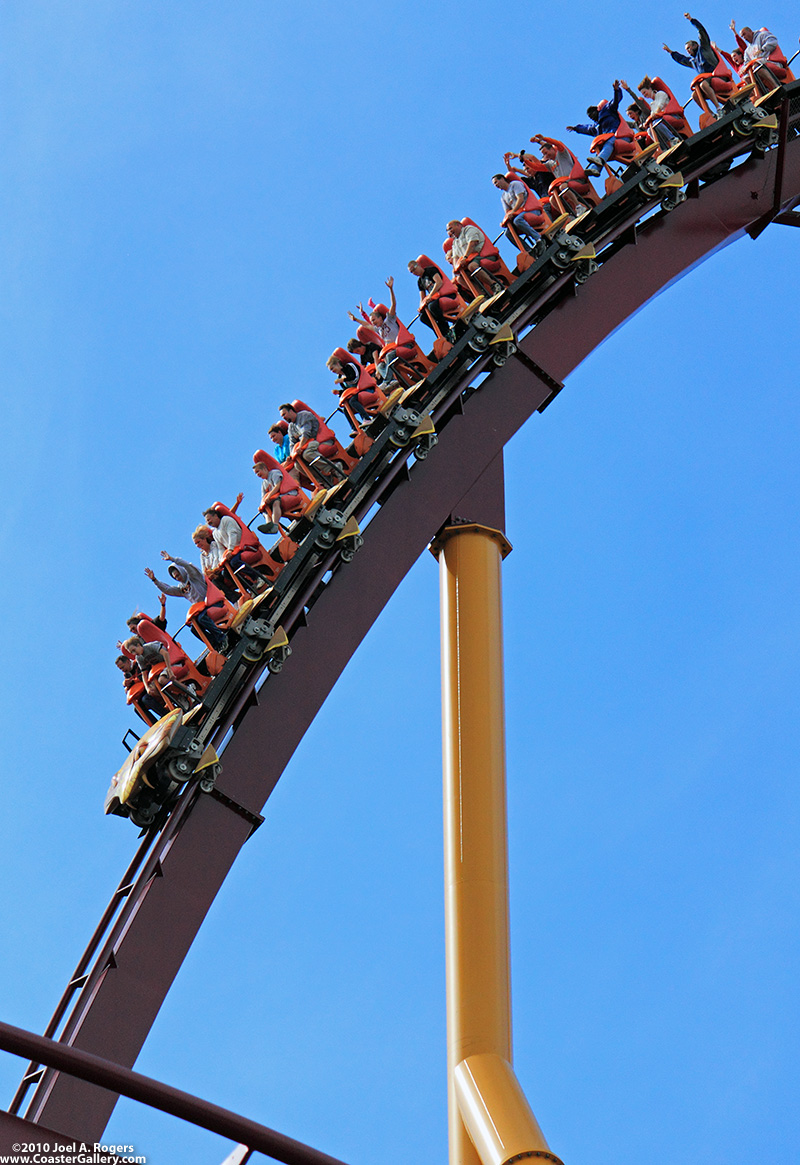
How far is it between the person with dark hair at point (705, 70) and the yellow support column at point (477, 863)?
170 inches

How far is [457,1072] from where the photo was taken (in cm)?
691

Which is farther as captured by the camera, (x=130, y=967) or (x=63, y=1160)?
(x=130, y=967)

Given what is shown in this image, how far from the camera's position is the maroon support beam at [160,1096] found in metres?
3.42

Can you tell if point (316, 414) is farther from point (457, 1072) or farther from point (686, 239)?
point (457, 1072)

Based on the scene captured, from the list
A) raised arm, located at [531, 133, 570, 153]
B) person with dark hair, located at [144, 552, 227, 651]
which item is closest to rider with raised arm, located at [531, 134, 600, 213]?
raised arm, located at [531, 133, 570, 153]

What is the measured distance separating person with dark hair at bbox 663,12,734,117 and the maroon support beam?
9208mm

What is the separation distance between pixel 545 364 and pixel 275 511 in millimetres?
2108

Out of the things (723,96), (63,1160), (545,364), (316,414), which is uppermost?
(723,96)

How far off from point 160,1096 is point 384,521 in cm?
569

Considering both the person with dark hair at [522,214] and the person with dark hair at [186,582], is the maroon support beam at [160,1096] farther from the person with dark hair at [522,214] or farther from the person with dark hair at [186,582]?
the person with dark hair at [522,214]

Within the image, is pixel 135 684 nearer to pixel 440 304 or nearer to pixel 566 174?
pixel 440 304

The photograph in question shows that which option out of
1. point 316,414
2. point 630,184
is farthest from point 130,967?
point 630,184

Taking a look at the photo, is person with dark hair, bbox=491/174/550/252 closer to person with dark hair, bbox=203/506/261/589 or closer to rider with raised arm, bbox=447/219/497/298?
rider with raised arm, bbox=447/219/497/298

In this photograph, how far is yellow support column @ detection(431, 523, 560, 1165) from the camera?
21.7ft
